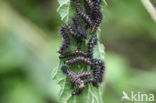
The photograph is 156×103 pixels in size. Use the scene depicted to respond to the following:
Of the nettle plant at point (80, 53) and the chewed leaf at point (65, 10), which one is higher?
the chewed leaf at point (65, 10)

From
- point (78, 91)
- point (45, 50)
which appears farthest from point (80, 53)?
point (45, 50)

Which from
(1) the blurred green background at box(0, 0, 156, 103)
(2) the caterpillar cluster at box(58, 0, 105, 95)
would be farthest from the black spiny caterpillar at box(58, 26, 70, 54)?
(1) the blurred green background at box(0, 0, 156, 103)

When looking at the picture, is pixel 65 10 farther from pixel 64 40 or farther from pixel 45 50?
pixel 45 50

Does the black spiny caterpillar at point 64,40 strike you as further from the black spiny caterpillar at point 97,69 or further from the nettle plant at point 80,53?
the black spiny caterpillar at point 97,69

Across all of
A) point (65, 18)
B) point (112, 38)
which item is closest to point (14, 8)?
point (112, 38)

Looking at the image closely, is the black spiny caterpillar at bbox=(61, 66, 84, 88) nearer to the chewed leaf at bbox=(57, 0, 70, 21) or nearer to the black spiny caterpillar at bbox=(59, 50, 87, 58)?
the black spiny caterpillar at bbox=(59, 50, 87, 58)

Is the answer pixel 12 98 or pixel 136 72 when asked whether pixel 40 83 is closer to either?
pixel 12 98

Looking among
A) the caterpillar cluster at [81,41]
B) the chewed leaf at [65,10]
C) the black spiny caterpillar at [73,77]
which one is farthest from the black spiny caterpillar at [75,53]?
the chewed leaf at [65,10]

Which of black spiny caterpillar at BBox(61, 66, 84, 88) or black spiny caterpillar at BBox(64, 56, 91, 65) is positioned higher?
black spiny caterpillar at BBox(64, 56, 91, 65)
